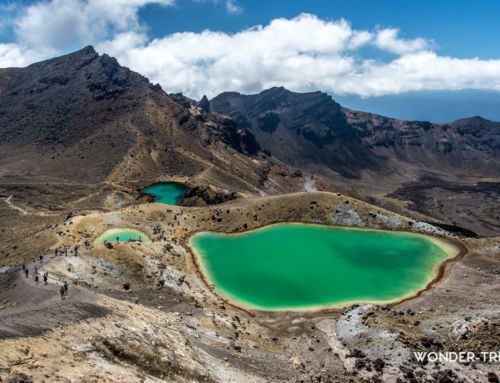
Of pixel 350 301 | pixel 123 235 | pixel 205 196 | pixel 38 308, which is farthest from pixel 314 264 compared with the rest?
pixel 205 196

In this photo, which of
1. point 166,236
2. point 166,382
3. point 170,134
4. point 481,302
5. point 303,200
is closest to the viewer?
point 166,382

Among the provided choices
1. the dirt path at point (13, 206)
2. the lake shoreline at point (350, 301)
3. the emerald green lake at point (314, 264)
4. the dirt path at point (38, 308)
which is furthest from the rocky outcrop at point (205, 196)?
the dirt path at point (38, 308)

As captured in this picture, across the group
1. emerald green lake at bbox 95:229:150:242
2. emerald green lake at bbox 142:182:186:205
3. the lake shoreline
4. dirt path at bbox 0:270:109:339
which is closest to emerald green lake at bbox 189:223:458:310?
the lake shoreline

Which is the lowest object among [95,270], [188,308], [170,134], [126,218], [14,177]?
[188,308]

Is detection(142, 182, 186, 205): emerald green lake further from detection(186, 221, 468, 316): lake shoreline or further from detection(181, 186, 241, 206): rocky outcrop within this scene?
detection(186, 221, 468, 316): lake shoreline

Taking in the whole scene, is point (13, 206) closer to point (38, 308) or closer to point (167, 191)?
point (167, 191)

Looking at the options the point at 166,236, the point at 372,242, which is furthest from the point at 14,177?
the point at 372,242

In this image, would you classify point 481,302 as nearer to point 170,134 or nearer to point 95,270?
point 95,270
